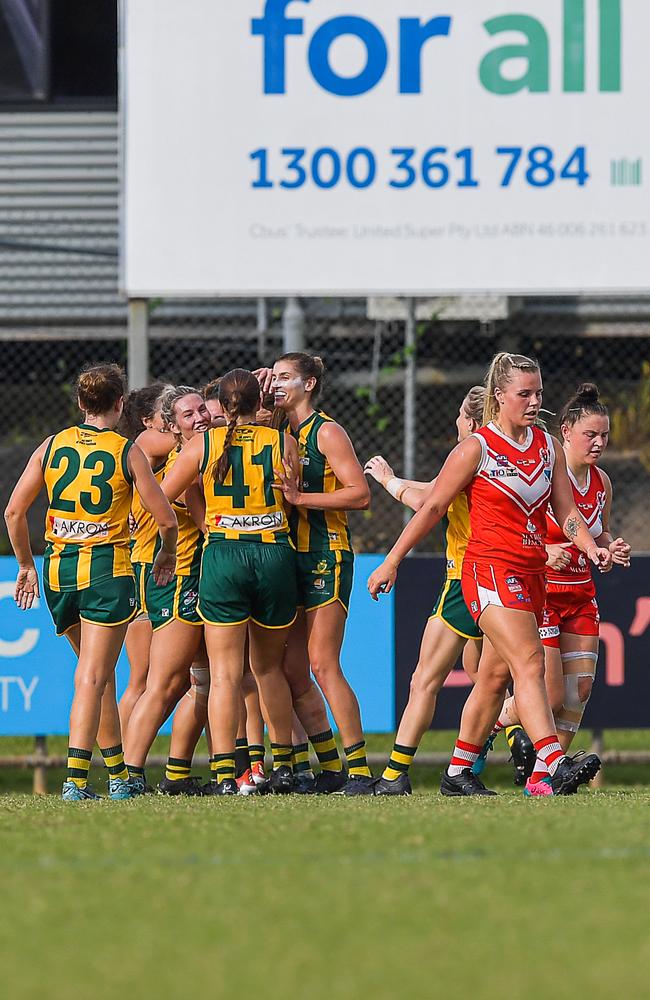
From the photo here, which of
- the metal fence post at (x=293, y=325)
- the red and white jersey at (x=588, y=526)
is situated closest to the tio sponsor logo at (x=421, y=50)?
the metal fence post at (x=293, y=325)

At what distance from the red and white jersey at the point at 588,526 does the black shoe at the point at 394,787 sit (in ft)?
4.09

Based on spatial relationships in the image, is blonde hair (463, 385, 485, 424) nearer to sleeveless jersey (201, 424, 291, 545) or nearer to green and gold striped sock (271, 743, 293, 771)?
A: sleeveless jersey (201, 424, 291, 545)

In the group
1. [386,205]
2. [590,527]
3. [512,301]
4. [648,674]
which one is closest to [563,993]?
[590,527]

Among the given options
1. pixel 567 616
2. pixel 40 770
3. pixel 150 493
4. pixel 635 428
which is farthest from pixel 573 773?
pixel 635 428

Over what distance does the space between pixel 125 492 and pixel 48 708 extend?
329cm

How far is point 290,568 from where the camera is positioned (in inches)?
277

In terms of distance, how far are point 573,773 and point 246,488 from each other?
6.41 feet

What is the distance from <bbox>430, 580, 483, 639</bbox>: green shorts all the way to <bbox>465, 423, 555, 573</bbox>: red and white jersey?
0.73 m

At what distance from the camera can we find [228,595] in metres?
6.93

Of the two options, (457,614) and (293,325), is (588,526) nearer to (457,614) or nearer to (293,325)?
(457,614)

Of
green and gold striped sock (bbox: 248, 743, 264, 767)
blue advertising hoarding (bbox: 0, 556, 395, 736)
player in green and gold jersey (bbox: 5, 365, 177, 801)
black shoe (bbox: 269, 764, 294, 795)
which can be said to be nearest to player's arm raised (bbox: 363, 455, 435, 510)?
player in green and gold jersey (bbox: 5, 365, 177, 801)

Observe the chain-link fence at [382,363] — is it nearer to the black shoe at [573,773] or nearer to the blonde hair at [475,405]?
the blonde hair at [475,405]

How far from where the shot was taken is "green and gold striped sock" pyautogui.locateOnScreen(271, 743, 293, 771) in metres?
7.45

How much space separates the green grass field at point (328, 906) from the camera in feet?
9.75
